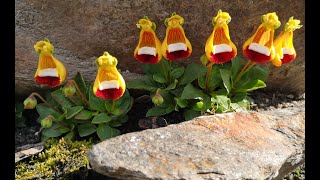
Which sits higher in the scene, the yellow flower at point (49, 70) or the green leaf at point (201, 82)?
the yellow flower at point (49, 70)

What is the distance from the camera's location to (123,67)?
365 centimetres

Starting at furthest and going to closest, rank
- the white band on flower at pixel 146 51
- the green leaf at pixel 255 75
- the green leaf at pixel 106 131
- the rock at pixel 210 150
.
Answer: the green leaf at pixel 255 75 → the green leaf at pixel 106 131 → the white band on flower at pixel 146 51 → the rock at pixel 210 150

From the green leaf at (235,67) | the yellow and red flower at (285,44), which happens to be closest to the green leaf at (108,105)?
the green leaf at (235,67)

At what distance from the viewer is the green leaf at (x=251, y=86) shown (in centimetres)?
353

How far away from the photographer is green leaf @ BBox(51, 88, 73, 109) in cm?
351

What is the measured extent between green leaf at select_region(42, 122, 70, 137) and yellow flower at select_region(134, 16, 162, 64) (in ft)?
2.17

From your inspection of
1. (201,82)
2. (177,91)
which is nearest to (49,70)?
(177,91)

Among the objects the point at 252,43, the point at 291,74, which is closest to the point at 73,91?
the point at 252,43

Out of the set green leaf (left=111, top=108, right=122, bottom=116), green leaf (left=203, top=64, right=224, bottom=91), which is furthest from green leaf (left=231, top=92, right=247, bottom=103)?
green leaf (left=111, top=108, right=122, bottom=116)

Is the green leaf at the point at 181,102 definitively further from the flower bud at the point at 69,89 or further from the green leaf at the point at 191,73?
the flower bud at the point at 69,89

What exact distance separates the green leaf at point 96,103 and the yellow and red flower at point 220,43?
2.43 ft

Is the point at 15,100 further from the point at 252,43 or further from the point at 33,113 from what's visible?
the point at 252,43

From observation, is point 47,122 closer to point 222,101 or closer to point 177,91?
point 177,91

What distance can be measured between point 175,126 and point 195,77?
1.92ft
